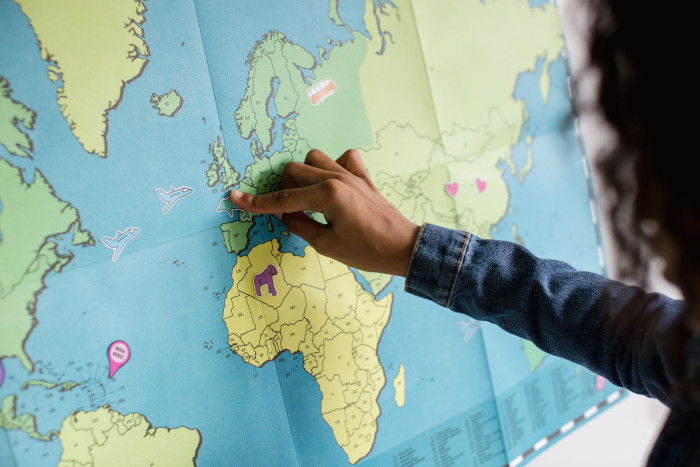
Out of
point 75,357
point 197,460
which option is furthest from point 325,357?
point 75,357

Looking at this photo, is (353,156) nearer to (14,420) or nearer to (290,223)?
(290,223)

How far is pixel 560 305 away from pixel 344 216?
1.19ft

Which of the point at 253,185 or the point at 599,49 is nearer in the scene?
the point at 599,49

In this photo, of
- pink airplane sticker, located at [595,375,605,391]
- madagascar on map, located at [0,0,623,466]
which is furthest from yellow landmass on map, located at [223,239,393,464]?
pink airplane sticker, located at [595,375,605,391]

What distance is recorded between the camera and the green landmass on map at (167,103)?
0.72 meters

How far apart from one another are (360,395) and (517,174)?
2.23ft

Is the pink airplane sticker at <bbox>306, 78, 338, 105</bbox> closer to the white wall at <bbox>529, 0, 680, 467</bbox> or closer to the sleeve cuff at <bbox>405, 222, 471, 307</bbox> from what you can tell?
the sleeve cuff at <bbox>405, 222, 471, 307</bbox>

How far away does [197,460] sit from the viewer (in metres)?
0.73

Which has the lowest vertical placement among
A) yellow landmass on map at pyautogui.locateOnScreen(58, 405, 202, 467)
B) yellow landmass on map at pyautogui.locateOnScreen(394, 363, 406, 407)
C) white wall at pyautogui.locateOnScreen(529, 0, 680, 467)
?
white wall at pyautogui.locateOnScreen(529, 0, 680, 467)

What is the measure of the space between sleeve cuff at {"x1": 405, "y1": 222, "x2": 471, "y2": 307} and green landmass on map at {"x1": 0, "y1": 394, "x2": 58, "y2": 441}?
1.87 ft

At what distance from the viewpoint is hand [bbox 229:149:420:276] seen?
0.72m

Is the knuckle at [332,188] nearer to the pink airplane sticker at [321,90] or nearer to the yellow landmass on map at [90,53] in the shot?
the pink airplane sticker at [321,90]

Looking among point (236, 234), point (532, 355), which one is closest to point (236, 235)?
point (236, 234)

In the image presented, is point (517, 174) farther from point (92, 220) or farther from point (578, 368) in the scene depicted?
point (92, 220)
